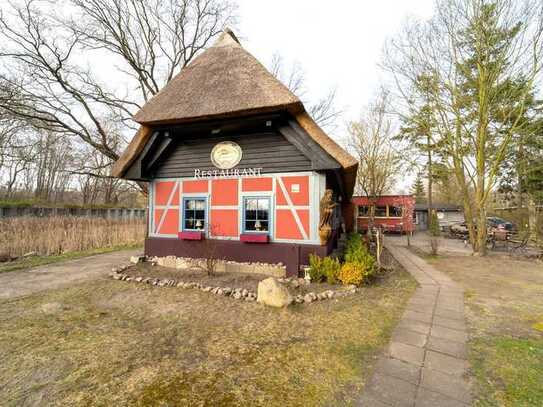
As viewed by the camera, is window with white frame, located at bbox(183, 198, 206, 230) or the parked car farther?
the parked car

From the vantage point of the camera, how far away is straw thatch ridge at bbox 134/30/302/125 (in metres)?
5.69

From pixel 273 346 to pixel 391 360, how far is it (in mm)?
1451

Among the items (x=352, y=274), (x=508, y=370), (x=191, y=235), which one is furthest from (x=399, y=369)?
(x=191, y=235)

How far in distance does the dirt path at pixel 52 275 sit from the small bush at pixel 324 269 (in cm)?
602

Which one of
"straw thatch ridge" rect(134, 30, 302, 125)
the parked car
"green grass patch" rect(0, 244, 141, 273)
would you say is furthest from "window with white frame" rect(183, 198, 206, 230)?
the parked car

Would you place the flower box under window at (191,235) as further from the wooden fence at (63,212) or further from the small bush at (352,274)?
the wooden fence at (63,212)

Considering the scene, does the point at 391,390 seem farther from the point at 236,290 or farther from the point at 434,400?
the point at 236,290

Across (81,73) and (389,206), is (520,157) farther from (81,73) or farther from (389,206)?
(81,73)

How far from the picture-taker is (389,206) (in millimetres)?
20016

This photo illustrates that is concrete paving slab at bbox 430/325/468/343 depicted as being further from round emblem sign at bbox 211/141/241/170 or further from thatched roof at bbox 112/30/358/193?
round emblem sign at bbox 211/141/241/170

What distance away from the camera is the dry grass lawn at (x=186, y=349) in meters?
2.24

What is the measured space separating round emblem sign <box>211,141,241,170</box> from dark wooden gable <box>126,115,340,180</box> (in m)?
0.14

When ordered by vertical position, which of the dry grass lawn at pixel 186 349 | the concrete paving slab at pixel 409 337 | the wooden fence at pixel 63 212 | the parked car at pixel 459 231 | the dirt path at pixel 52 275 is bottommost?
the dirt path at pixel 52 275

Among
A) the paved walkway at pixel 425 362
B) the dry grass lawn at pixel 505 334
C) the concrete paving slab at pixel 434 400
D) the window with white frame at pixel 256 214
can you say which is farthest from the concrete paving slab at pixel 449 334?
the window with white frame at pixel 256 214
